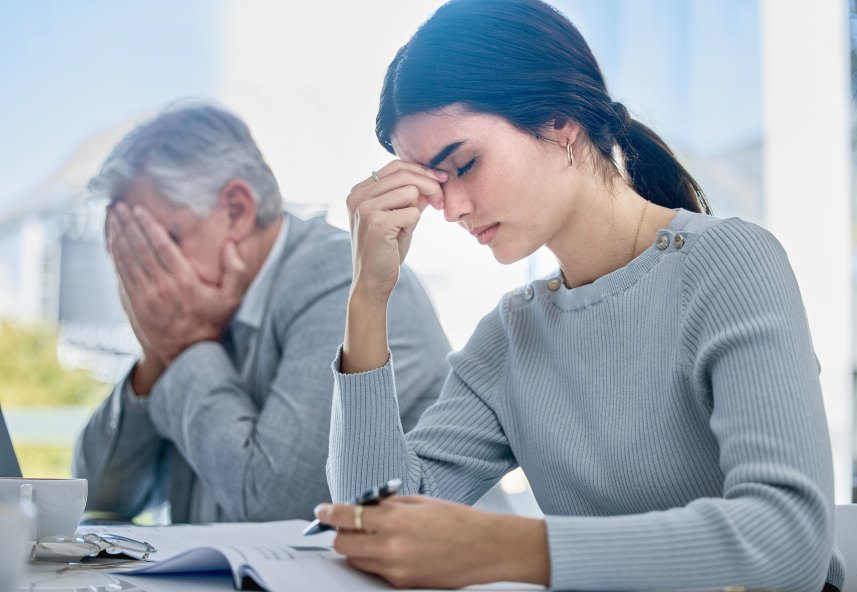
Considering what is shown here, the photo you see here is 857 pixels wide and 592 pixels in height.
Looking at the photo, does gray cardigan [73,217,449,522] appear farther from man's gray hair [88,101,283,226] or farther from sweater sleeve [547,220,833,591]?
sweater sleeve [547,220,833,591]

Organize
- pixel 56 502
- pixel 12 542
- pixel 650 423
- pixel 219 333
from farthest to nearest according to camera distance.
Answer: pixel 219 333 < pixel 650 423 < pixel 56 502 < pixel 12 542

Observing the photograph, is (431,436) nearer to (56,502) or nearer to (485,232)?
(485,232)

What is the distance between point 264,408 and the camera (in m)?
1.55

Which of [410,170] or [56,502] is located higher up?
[410,170]

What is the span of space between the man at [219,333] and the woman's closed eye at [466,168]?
0.50m

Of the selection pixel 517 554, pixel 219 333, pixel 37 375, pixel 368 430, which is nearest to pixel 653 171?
pixel 368 430

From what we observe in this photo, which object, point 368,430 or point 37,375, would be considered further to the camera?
point 37,375

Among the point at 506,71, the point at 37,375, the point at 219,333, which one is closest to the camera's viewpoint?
the point at 506,71

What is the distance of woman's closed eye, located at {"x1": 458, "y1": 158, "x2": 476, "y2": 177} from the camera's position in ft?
3.68

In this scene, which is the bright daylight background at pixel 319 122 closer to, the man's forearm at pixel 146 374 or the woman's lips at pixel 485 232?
the man's forearm at pixel 146 374

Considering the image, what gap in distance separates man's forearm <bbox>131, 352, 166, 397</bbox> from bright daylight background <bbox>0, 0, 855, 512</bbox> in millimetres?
1008

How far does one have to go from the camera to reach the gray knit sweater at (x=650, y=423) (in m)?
0.73

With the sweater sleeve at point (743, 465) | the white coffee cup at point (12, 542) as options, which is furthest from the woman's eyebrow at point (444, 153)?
the white coffee cup at point (12, 542)

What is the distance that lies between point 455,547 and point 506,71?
1.92 feet
